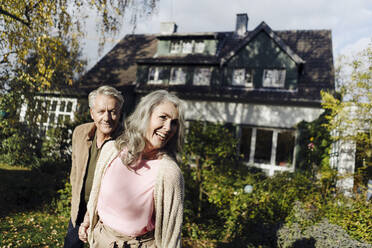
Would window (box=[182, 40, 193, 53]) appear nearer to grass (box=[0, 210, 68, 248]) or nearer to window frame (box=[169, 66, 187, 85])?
window frame (box=[169, 66, 187, 85])

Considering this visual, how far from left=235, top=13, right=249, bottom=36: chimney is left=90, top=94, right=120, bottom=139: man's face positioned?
15929mm

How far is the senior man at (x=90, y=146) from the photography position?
2551mm

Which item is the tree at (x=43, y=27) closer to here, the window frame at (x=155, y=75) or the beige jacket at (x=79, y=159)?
the beige jacket at (x=79, y=159)

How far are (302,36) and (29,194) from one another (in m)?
15.2

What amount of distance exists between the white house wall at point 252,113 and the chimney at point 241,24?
5921 mm

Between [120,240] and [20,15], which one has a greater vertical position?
[20,15]

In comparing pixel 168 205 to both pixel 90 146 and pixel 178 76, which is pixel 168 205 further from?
pixel 178 76

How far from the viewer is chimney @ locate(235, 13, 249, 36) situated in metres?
17.0

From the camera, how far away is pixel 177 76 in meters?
14.8

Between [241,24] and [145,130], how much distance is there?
17.0 metres

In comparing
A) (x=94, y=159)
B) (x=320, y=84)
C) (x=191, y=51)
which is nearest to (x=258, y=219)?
(x=94, y=159)

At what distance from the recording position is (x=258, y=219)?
5191 millimetres

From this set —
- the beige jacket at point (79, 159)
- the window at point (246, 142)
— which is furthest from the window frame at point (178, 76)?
the beige jacket at point (79, 159)

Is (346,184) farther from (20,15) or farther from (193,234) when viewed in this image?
(20,15)
